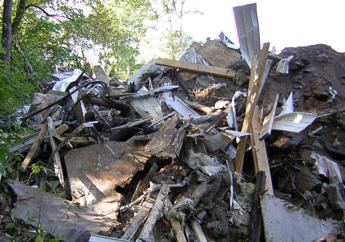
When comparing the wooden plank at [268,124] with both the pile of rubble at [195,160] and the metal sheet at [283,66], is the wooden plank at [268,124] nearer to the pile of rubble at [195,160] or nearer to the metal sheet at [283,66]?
the pile of rubble at [195,160]

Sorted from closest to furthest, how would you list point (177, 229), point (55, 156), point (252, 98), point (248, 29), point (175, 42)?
point (177, 229)
point (55, 156)
point (252, 98)
point (248, 29)
point (175, 42)

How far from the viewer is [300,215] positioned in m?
4.87

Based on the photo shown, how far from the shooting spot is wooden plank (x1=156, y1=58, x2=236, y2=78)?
762cm

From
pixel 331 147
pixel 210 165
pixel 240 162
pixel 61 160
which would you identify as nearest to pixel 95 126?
pixel 61 160

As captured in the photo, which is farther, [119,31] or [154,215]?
[119,31]

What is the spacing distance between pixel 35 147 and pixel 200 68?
12.9ft

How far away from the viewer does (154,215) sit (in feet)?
14.3

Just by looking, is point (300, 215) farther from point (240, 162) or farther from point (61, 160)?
point (61, 160)

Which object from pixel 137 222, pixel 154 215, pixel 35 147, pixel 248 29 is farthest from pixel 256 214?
pixel 248 29

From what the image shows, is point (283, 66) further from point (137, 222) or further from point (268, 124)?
point (137, 222)

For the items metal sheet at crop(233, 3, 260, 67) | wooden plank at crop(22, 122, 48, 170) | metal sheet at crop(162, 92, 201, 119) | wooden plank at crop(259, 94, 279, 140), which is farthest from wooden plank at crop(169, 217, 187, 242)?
metal sheet at crop(233, 3, 260, 67)

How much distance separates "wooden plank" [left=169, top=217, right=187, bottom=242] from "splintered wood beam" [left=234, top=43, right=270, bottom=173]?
1.53 meters

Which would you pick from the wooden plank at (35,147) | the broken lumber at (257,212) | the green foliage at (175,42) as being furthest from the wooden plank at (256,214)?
the green foliage at (175,42)

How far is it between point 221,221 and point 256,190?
751 millimetres
